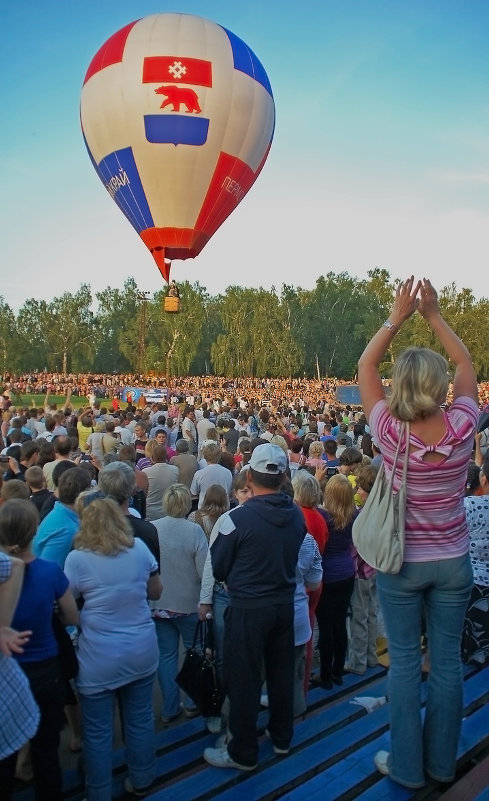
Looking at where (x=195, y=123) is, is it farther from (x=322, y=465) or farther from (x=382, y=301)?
(x=382, y=301)

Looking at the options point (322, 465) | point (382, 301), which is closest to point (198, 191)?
point (322, 465)

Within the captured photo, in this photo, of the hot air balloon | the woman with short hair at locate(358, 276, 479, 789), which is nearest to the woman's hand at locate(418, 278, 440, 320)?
the woman with short hair at locate(358, 276, 479, 789)

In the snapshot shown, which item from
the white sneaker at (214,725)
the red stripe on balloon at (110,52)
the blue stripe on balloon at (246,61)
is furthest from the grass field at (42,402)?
the white sneaker at (214,725)

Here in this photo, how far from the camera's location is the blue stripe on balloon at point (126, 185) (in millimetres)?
15453

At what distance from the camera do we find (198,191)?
51.8 feet

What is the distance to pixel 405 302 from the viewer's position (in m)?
2.66

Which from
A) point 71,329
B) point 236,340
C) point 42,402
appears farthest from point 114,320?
point 42,402

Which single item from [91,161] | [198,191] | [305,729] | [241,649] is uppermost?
[91,161]

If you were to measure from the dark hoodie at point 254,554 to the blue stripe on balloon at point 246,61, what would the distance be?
15084 mm

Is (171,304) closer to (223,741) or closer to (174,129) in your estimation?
(174,129)

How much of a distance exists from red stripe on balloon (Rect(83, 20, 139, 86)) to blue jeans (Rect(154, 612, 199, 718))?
14.7 metres

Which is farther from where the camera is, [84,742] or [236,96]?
[236,96]

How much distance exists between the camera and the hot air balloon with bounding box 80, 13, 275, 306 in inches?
584

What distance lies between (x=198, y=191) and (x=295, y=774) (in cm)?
1481
